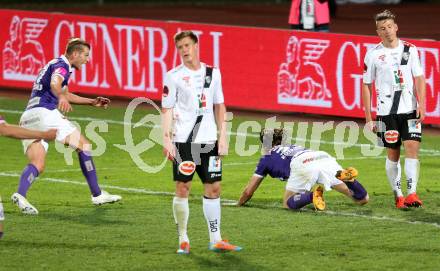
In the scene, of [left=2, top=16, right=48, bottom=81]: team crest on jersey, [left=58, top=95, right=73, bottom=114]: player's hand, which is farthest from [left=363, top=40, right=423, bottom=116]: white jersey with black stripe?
[left=2, top=16, right=48, bottom=81]: team crest on jersey

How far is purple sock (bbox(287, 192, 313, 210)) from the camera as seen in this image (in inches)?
551

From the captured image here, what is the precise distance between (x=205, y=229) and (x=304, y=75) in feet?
30.0

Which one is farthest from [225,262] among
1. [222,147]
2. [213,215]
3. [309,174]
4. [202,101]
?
[309,174]

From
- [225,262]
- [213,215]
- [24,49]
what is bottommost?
[225,262]

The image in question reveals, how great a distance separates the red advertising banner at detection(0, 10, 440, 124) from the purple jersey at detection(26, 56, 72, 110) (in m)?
7.60

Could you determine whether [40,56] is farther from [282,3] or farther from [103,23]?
[282,3]

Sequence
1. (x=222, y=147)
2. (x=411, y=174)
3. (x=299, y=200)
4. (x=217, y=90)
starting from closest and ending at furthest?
(x=222, y=147), (x=217, y=90), (x=299, y=200), (x=411, y=174)

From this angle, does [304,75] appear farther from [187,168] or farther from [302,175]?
[187,168]

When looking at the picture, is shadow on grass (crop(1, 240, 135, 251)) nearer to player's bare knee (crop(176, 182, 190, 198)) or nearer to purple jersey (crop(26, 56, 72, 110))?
player's bare knee (crop(176, 182, 190, 198))

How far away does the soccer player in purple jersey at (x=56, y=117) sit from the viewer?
14.3 m

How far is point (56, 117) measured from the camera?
48.2 feet

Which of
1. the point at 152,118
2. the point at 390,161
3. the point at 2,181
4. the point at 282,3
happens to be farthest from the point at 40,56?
the point at 282,3

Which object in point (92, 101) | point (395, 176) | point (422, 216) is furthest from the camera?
point (395, 176)

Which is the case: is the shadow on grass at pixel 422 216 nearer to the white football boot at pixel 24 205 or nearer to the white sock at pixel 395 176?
the white sock at pixel 395 176
